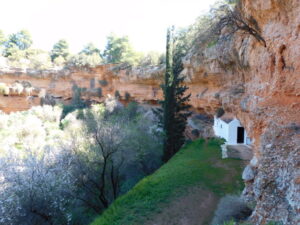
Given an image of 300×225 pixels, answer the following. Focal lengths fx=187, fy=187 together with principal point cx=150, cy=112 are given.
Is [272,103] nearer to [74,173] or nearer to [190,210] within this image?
[190,210]

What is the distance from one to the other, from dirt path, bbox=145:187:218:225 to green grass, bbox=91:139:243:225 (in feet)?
0.85

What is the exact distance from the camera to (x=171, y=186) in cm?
803

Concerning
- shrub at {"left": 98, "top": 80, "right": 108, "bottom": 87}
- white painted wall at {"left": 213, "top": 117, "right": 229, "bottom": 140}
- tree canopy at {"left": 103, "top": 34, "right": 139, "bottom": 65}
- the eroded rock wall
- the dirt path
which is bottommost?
the dirt path

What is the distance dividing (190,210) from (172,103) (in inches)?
363

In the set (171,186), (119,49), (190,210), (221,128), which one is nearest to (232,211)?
(190,210)

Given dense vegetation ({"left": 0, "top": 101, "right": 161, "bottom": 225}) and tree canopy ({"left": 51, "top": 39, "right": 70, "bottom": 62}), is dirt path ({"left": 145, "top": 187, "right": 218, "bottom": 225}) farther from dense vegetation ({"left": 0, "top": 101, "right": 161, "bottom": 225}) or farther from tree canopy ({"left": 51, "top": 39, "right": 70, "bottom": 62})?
tree canopy ({"left": 51, "top": 39, "right": 70, "bottom": 62})

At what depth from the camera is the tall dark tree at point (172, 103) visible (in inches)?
557

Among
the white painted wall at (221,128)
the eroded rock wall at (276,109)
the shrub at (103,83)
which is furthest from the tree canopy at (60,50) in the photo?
the eroded rock wall at (276,109)

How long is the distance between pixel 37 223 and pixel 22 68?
2839 cm

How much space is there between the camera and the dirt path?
6.10 m

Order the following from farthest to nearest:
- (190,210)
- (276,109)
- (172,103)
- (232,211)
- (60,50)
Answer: (60,50), (172,103), (190,210), (232,211), (276,109)

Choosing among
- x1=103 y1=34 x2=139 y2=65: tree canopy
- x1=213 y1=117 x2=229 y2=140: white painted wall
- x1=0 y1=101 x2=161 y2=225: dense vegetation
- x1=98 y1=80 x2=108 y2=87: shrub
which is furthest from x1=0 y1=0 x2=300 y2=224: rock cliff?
x1=103 y1=34 x2=139 y2=65: tree canopy

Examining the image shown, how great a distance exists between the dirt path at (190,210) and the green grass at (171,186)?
26 cm

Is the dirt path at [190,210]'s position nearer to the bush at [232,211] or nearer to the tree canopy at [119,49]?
the bush at [232,211]
